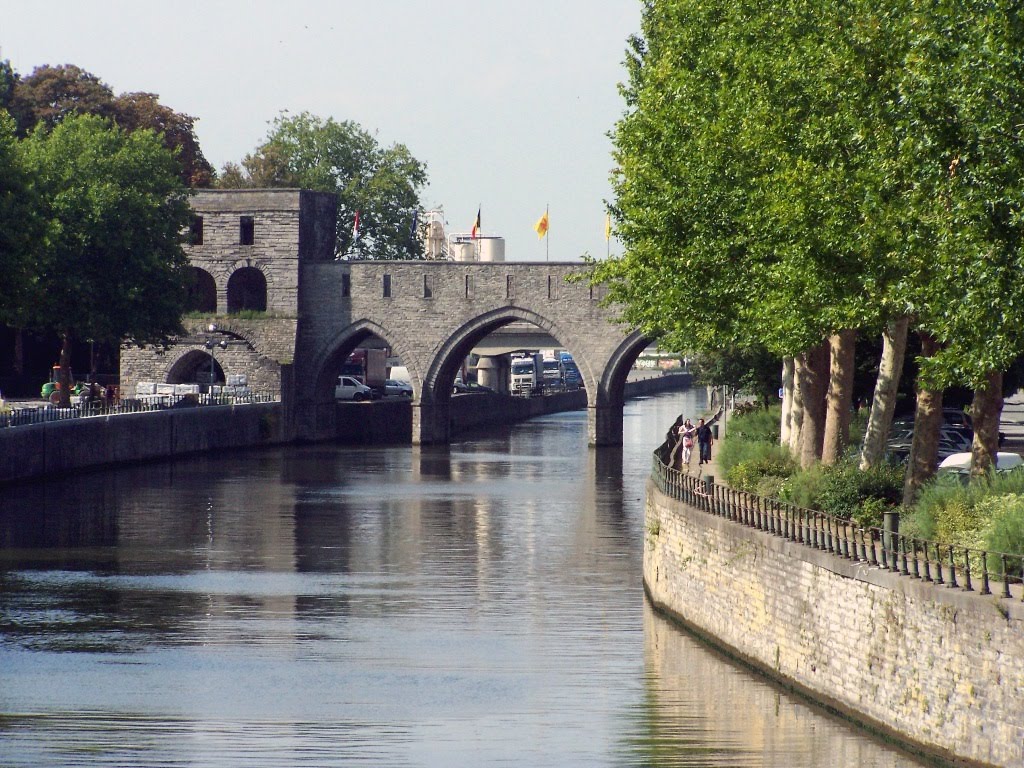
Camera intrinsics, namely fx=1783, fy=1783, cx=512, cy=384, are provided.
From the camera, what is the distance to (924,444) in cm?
2458

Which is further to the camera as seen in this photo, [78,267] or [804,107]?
[78,267]

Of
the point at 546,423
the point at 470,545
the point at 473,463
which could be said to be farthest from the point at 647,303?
the point at 546,423

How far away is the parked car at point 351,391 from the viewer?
87000mm

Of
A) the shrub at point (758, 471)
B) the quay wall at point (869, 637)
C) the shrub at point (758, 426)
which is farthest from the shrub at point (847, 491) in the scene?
the shrub at point (758, 426)

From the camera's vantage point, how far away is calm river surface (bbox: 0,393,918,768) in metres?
19.3

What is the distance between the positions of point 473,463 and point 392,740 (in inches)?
1713

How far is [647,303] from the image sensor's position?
36.4 metres

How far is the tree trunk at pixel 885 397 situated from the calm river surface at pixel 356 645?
13.7 feet

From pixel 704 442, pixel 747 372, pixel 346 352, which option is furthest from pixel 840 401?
Result: pixel 346 352

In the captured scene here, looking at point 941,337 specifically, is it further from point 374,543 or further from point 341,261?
point 341,261

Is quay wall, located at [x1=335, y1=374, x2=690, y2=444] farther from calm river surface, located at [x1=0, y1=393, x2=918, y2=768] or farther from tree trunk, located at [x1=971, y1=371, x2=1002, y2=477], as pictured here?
tree trunk, located at [x1=971, y1=371, x2=1002, y2=477]

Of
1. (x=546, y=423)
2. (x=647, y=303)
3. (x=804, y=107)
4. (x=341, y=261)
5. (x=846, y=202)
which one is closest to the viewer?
(x=846, y=202)

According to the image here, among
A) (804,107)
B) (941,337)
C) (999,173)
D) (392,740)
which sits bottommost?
(392,740)

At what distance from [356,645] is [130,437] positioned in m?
34.0
